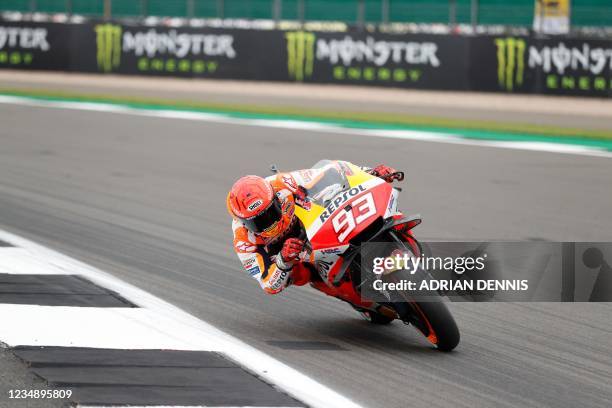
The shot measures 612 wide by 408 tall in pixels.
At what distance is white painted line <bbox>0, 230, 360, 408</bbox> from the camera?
222 inches

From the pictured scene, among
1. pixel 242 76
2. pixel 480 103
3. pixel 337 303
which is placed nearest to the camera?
pixel 337 303

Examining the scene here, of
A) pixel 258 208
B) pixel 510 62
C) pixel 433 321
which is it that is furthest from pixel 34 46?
pixel 433 321

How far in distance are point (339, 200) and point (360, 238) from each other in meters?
0.27

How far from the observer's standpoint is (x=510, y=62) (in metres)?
21.0

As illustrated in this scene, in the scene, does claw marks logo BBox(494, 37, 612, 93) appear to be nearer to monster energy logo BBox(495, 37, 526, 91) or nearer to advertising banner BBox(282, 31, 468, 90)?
monster energy logo BBox(495, 37, 526, 91)

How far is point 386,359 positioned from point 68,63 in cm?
2211

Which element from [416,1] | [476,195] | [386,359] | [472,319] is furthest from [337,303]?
[416,1]

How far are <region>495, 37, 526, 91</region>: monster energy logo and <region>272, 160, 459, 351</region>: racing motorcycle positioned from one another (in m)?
14.9

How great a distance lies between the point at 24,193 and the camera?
40.8 ft

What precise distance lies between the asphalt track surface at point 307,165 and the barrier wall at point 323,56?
4663 millimetres

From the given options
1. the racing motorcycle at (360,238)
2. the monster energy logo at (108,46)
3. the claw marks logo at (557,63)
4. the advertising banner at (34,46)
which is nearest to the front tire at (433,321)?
the racing motorcycle at (360,238)

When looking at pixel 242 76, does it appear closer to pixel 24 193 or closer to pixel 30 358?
pixel 24 193

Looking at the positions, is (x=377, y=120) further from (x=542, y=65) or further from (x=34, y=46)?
(x=34, y=46)

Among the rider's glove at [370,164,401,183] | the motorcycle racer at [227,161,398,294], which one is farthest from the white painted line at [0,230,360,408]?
the rider's glove at [370,164,401,183]
